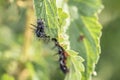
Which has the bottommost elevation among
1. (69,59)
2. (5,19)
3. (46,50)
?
(46,50)

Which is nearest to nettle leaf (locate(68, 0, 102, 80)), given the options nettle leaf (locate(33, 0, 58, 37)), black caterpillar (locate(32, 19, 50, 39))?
black caterpillar (locate(32, 19, 50, 39))

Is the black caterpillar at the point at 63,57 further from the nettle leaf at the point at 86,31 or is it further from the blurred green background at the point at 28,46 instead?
the blurred green background at the point at 28,46

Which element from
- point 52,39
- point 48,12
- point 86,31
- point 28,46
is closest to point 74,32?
point 86,31

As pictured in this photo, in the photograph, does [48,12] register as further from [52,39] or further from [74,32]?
[74,32]

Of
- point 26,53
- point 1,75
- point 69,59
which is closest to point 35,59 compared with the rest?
point 26,53

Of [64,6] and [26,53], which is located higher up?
[64,6]

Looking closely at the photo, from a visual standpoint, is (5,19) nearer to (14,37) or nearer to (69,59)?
(14,37)

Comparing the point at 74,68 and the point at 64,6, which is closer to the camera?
the point at 74,68
